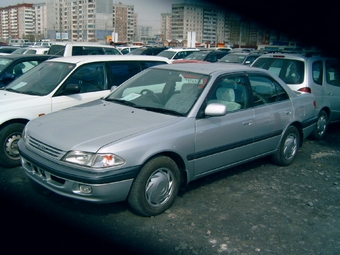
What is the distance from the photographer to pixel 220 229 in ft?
12.0

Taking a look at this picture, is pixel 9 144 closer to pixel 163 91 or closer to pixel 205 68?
pixel 163 91

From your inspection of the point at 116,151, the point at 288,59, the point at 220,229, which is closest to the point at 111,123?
the point at 116,151

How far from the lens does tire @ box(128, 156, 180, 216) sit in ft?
12.1

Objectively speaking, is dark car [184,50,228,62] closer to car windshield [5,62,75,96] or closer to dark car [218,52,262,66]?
dark car [218,52,262,66]

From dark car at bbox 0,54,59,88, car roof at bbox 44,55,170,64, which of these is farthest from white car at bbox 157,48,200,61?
car roof at bbox 44,55,170,64

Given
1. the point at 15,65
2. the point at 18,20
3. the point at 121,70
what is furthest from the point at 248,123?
the point at 18,20

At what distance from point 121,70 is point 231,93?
8.61 feet

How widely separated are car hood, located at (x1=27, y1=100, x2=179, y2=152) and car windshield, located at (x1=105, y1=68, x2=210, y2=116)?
0.60 feet

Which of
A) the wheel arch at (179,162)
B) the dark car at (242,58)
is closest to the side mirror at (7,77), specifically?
the wheel arch at (179,162)

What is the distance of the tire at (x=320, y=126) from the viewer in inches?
289

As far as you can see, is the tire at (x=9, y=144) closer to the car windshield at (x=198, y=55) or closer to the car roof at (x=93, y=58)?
the car roof at (x=93, y=58)

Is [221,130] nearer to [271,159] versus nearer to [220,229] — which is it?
[220,229]

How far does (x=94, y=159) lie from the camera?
3.46 metres

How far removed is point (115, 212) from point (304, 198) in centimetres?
233
